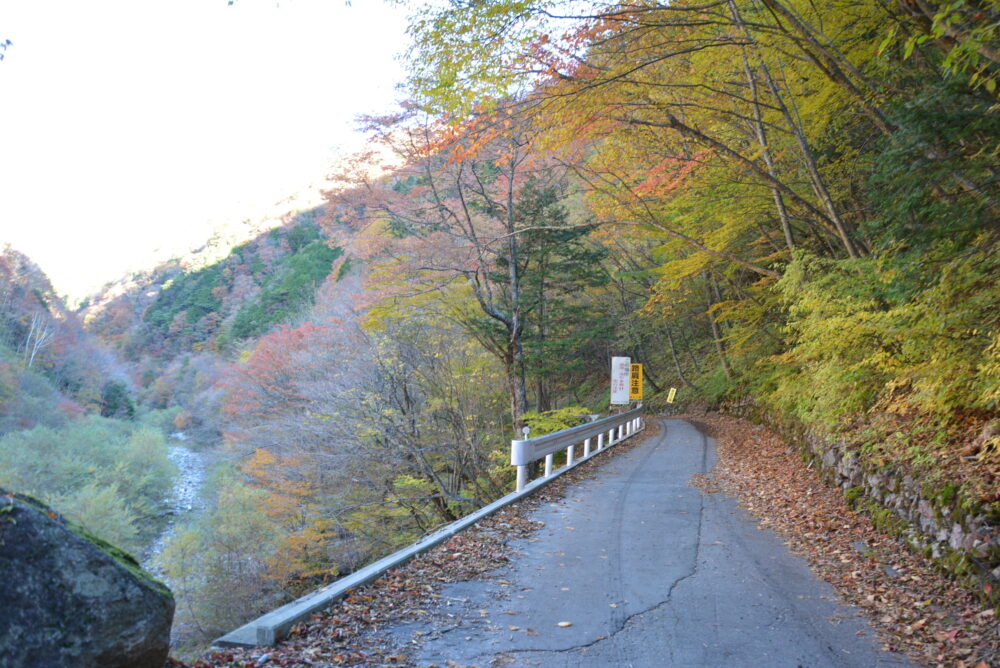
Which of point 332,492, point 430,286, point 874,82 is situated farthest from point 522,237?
point 874,82

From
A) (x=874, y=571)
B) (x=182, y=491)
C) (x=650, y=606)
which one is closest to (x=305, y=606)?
(x=650, y=606)

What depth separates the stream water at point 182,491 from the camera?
26.2m

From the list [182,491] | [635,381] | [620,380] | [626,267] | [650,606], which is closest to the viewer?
[650,606]

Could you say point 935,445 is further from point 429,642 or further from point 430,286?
point 430,286

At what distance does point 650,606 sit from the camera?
15.7ft

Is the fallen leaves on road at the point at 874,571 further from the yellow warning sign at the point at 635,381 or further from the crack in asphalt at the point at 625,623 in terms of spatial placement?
the yellow warning sign at the point at 635,381

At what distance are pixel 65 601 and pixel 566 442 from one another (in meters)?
10.2

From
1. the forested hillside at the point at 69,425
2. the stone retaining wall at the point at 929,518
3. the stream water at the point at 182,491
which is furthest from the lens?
the stream water at the point at 182,491

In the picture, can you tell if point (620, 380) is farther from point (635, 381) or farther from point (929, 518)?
point (929, 518)

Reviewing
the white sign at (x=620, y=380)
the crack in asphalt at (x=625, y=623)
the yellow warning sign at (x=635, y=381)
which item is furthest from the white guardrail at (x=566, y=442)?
the crack in asphalt at (x=625, y=623)

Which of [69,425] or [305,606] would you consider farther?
[69,425]

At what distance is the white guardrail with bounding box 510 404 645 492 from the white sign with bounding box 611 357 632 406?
0.67 m

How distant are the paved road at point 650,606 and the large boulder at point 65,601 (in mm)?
1726

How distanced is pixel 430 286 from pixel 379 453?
4.96 m
